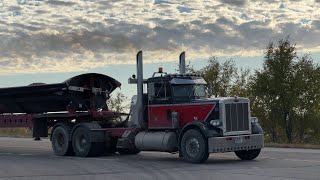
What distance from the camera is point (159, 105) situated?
62.4 ft

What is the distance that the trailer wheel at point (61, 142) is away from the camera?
70.9ft

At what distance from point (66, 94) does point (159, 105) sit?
4.53 metres

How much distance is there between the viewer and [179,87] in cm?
1870

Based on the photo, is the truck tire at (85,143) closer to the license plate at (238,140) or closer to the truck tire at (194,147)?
the truck tire at (194,147)

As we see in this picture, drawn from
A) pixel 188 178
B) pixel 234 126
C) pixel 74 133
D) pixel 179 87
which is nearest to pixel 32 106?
pixel 74 133

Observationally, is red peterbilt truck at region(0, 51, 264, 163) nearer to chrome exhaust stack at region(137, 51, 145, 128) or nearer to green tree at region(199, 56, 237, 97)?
chrome exhaust stack at region(137, 51, 145, 128)

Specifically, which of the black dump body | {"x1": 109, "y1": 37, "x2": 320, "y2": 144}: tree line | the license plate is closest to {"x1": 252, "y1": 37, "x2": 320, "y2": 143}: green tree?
{"x1": 109, "y1": 37, "x2": 320, "y2": 144}: tree line

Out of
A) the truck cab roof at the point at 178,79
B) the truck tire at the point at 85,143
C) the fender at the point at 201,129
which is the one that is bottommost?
the truck tire at the point at 85,143

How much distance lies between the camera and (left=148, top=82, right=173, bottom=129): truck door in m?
18.8

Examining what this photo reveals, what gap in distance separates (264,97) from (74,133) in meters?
26.5

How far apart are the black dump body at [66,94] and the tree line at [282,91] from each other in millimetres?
20706

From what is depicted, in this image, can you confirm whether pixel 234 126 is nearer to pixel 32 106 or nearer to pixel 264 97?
pixel 32 106

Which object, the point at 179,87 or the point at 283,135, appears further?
the point at 283,135

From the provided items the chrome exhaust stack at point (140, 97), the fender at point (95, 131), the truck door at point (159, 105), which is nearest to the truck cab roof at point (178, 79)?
the truck door at point (159, 105)
